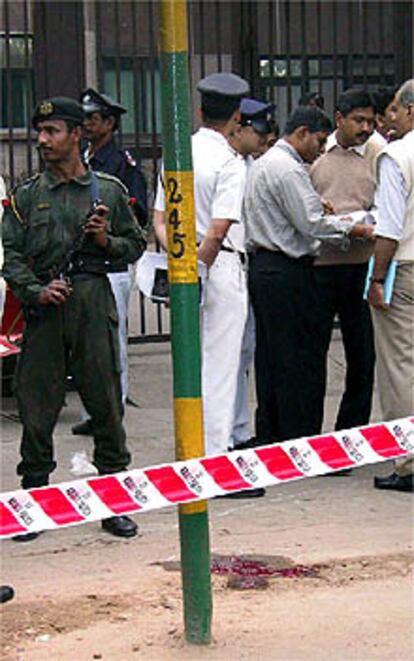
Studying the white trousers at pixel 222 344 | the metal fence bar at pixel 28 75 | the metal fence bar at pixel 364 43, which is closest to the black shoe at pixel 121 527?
the white trousers at pixel 222 344

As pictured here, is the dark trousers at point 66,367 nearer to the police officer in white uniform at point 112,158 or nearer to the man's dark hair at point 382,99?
the police officer in white uniform at point 112,158

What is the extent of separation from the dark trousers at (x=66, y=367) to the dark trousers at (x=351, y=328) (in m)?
1.55

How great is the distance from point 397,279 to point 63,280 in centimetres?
175

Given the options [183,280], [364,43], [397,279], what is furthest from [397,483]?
[364,43]

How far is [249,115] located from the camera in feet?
25.8

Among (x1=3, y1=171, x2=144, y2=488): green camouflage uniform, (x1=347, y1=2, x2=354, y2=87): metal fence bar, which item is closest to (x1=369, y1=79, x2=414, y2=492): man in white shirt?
(x1=3, y1=171, x2=144, y2=488): green camouflage uniform

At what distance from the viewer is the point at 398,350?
711 cm

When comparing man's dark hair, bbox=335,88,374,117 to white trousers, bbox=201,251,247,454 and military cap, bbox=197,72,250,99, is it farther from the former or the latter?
white trousers, bbox=201,251,247,454

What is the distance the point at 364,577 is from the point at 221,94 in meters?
2.58

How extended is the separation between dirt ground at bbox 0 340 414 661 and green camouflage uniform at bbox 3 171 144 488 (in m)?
0.55

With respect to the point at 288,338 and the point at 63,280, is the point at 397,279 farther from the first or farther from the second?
the point at 63,280

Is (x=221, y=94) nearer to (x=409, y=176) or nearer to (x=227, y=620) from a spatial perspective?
(x=409, y=176)

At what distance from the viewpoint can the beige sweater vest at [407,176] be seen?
6.91 metres

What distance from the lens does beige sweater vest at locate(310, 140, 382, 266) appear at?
7.64 metres
